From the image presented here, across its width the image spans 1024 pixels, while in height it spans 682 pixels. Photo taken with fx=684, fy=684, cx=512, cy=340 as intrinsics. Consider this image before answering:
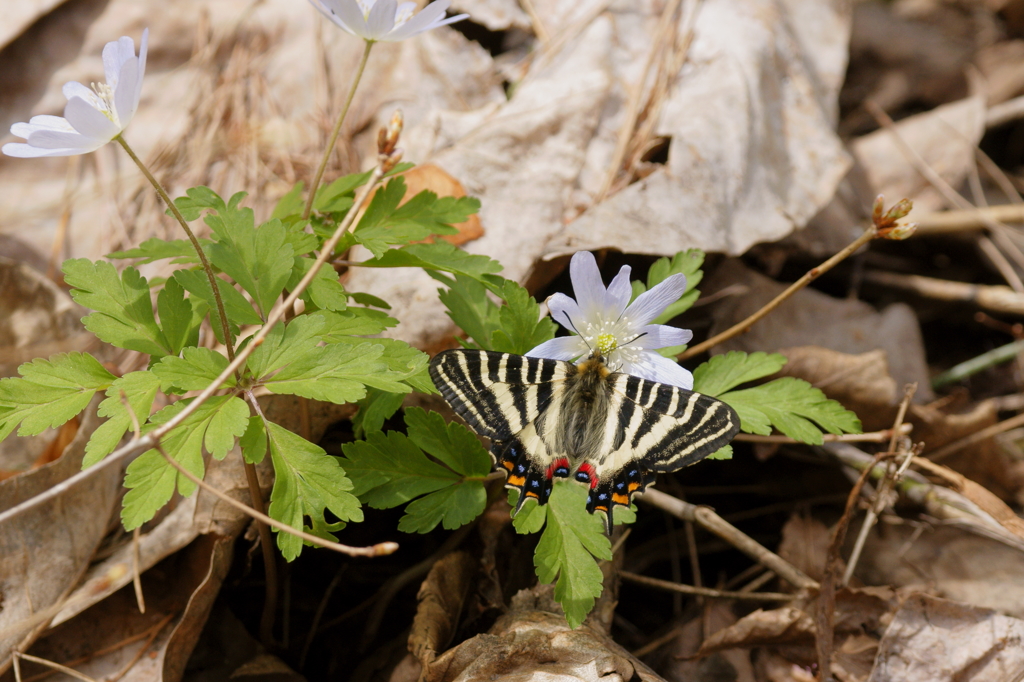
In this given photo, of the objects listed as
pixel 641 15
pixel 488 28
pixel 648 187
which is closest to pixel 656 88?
pixel 641 15

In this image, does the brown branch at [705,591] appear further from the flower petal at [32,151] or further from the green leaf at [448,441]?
the flower petal at [32,151]

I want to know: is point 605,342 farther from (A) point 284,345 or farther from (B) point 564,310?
(A) point 284,345

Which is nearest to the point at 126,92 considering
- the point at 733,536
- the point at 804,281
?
the point at 804,281

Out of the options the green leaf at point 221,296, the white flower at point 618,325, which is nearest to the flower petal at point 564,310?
the white flower at point 618,325

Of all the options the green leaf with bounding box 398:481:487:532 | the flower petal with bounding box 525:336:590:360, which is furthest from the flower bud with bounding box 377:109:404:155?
the green leaf with bounding box 398:481:487:532

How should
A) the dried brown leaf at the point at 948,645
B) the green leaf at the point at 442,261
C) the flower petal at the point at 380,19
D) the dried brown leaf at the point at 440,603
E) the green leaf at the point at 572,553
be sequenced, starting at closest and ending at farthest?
1. the green leaf at the point at 572,553
2. the flower petal at the point at 380,19
3. the dried brown leaf at the point at 440,603
4. the green leaf at the point at 442,261
5. the dried brown leaf at the point at 948,645
